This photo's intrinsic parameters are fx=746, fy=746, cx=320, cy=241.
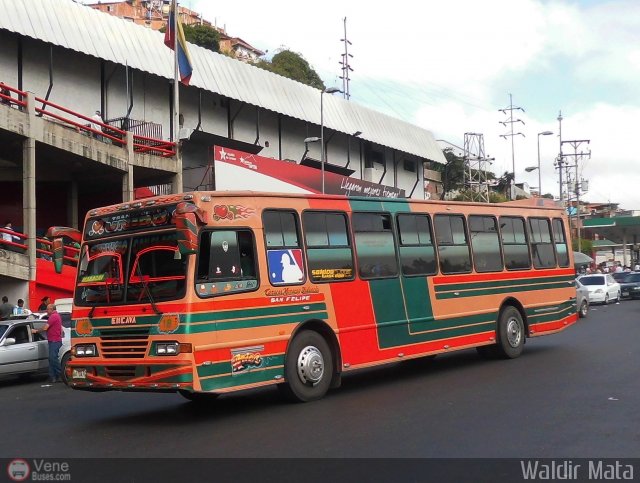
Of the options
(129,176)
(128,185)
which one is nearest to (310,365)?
(128,185)

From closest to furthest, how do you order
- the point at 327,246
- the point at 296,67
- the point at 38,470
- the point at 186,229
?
the point at 38,470
the point at 186,229
the point at 327,246
the point at 296,67

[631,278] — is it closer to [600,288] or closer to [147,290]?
[600,288]

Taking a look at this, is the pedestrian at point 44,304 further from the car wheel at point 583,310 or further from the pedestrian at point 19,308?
the car wheel at point 583,310

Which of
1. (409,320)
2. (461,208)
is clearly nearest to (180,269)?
(409,320)

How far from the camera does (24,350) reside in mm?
15516

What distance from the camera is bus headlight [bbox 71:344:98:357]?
9.59 m

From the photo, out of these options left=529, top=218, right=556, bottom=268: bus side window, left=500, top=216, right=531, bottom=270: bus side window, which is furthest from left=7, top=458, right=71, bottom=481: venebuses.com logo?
left=529, top=218, right=556, bottom=268: bus side window

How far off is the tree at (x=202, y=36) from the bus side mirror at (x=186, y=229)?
6495 cm

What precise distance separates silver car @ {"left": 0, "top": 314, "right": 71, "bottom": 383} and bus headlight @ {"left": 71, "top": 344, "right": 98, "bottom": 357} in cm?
571

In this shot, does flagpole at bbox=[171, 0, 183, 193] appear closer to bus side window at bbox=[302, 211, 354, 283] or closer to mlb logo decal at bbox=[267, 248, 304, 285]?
bus side window at bbox=[302, 211, 354, 283]

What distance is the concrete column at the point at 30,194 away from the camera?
23688 millimetres

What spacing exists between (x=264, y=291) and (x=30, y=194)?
1671 centimetres

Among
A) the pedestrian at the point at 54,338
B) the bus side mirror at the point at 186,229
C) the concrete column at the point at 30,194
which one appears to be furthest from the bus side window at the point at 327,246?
the concrete column at the point at 30,194

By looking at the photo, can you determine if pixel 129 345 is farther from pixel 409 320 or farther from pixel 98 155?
pixel 98 155
